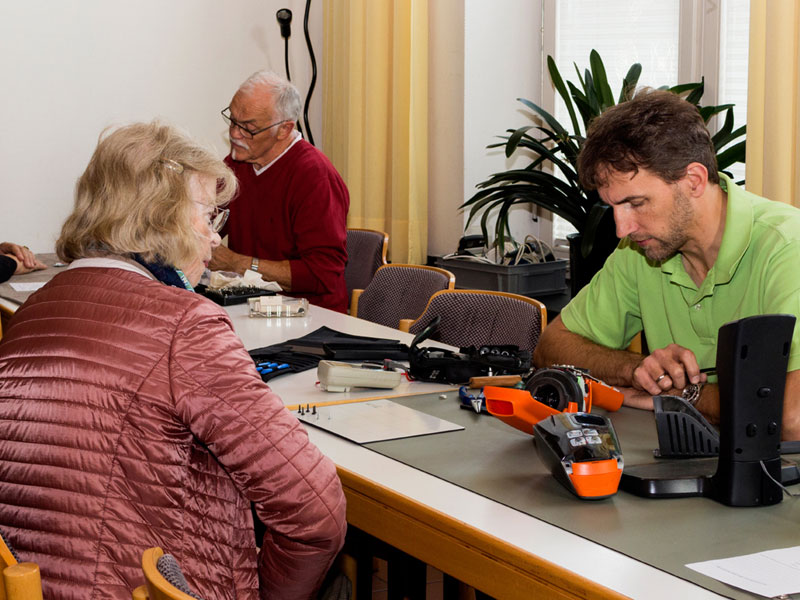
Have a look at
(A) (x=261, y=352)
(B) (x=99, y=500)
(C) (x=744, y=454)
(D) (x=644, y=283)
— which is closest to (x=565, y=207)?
(D) (x=644, y=283)

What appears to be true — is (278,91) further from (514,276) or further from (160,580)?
(160,580)

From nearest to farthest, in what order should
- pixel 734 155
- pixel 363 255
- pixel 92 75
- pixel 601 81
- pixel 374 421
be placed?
1. pixel 374 421
2. pixel 734 155
3. pixel 601 81
4. pixel 363 255
5. pixel 92 75

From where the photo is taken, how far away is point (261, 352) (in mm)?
2268

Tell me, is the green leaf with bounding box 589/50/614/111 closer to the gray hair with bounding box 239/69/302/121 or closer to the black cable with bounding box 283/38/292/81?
the gray hair with bounding box 239/69/302/121

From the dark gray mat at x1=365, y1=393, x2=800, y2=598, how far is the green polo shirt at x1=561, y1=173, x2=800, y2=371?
0.39m

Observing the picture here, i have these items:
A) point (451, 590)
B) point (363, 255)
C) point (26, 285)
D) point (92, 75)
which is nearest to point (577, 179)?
point (363, 255)

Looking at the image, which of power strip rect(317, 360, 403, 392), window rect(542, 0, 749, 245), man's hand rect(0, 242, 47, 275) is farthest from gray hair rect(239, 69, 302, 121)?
power strip rect(317, 360, 403, 392)

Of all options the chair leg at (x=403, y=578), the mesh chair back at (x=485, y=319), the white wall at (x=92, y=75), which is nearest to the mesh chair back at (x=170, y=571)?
the chair leg at (x=403, y=578)

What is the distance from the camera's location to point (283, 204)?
11.6 ft

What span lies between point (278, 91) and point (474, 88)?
2.96 feet

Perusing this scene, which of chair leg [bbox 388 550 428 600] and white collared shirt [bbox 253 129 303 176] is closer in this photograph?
chair leg [bbox 388 550 428 600]

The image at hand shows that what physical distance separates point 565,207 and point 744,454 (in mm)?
2113

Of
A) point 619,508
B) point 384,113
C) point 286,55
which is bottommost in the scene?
point 619,508

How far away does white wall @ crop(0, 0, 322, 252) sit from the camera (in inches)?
168
